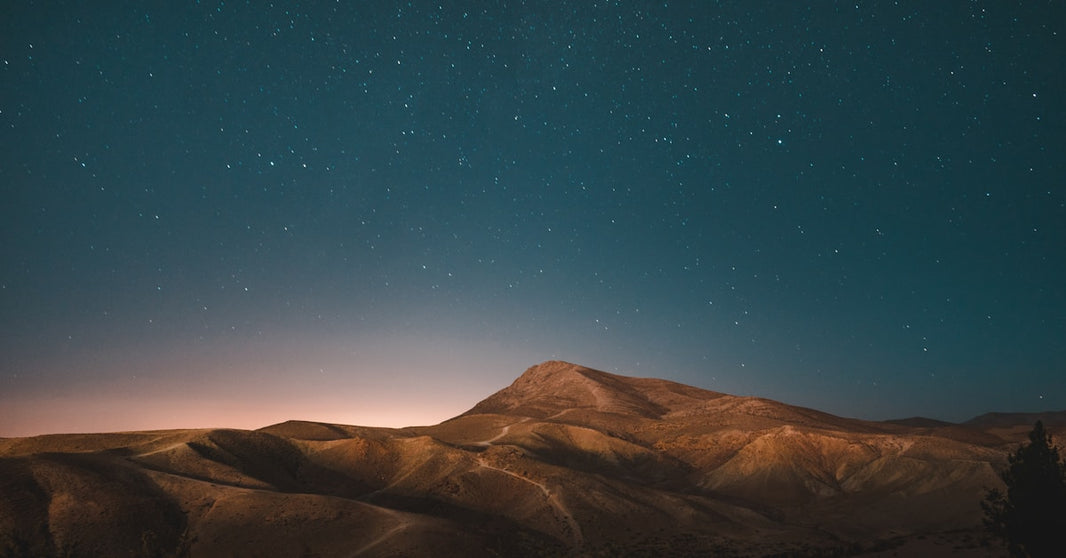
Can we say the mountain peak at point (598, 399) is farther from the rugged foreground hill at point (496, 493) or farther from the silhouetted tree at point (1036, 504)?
the silhouetted tree at point (1036, 504)

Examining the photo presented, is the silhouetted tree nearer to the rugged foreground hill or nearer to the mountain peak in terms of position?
the rugged foreground hill

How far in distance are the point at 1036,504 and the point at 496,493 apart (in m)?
54.8

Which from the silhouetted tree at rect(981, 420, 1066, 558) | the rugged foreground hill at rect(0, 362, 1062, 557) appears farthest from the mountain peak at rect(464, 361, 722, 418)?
the silhouetted tree at rect(981, 420, 1066, 558)

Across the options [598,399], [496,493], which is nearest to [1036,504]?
[496,493]

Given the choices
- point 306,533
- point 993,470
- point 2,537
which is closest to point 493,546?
point 306,533

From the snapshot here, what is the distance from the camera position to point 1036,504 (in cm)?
3922

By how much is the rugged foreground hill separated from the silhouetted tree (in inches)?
560

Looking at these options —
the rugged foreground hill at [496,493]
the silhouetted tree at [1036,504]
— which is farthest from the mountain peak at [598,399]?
the silhouetted tree at [1036,504]

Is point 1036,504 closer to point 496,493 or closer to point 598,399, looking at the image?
point 496,493

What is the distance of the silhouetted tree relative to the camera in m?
38.4

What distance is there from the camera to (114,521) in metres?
58.1

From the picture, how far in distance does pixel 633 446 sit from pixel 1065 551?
268ft

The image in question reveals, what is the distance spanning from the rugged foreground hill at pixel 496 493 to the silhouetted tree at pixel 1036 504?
14.2m

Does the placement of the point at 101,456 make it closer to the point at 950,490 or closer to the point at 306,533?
the point at 306,533
